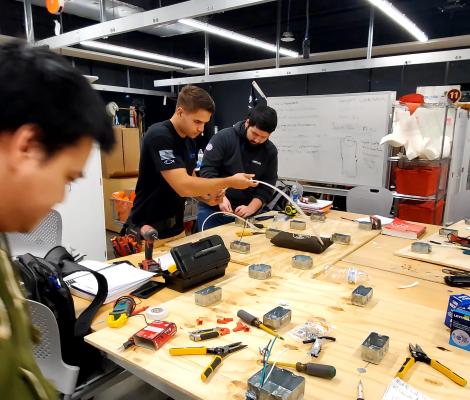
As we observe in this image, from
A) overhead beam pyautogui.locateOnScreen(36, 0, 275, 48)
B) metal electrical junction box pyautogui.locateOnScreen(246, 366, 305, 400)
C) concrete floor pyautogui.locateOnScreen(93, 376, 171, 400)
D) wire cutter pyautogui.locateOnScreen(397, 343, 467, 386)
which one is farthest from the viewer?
overhead beam pyautogui.locateOnScreen(36, 0, 275, 48)

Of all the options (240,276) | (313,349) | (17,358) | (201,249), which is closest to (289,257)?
(240,276)

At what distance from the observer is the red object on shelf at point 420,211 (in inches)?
139

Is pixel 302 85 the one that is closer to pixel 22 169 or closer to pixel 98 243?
pixel 98 243

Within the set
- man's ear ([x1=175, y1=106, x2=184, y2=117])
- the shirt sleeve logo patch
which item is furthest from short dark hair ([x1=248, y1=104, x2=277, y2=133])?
the shirt sleeve logo patch

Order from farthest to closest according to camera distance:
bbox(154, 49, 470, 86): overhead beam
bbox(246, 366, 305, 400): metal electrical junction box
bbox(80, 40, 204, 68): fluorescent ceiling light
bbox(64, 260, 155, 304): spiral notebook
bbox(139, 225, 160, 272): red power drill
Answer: bbox(80, 40, 204, 68): fluorescent ceiling light → bbox(154, 49, 470, 86): overhead beam → bbox(139, 225, 160, 272): red power drill → bbox(64, 260, 155, 304): spiral notebook → bbox(246, 366, 305, 400): metal electrical junction box

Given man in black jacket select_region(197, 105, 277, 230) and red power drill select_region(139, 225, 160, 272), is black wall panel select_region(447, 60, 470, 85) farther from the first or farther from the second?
red power drill select_region(139, 225, 160, 272)

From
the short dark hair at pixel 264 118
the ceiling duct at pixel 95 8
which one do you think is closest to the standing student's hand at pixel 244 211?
the short dark hair at pixel 264 118

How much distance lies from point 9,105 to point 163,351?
76cm

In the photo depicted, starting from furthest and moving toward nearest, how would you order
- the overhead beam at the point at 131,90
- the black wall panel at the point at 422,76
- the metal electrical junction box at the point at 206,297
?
1. the overhead beam at the point at 131,90
2. the black wall panel at the point at 422,76
3. the metal electrical junction box at the point at 206,297

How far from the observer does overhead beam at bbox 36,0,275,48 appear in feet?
8.03

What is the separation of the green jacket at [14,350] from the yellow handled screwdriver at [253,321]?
666mm

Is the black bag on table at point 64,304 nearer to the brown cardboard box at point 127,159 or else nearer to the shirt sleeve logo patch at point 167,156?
the shirt sleeve logo patch at point 167,156

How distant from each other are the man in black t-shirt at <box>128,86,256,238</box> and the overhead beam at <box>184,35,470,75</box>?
14.6 ft

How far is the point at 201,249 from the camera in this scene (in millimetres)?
1408
